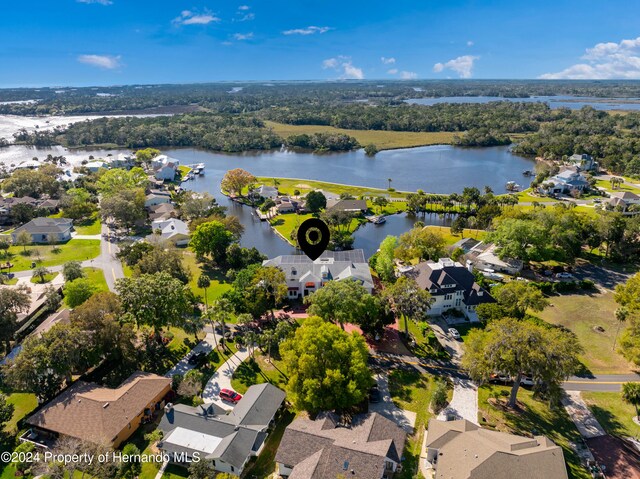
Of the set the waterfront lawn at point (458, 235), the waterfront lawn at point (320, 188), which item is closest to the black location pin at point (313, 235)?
the waterfront lawn at point (458, 235)

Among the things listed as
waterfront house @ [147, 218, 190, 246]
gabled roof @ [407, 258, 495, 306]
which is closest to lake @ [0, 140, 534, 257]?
waterfront house @ [147, 218, 190, 246]

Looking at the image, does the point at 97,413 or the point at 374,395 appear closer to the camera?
the point at 97,413

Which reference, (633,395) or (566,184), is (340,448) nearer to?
(633,395)

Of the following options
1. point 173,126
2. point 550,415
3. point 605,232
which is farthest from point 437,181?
point 173,126

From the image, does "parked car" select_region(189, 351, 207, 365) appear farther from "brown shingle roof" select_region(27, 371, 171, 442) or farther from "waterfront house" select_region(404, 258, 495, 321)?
"waterfront house" select_region(404, 258, 495, 321)

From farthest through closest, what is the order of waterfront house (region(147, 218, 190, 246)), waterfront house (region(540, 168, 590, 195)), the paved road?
waterfront house (region(540, 168, 590, 195)) < waterfront house (region(147, 218, 190, 246)) < the paved road

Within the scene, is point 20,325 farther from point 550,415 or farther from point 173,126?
point 173,126

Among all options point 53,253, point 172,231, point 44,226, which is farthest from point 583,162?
point 44,226
